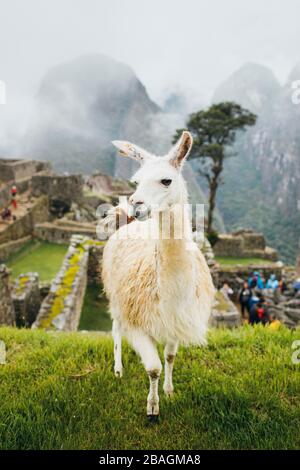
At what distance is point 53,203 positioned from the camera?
2786 cm

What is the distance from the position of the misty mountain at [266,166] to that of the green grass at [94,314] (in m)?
39.2

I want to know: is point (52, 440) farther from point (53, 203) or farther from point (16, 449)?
point (53, 203)

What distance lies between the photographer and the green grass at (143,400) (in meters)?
2.67

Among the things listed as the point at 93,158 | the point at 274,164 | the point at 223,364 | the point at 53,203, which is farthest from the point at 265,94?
the point at 223,364

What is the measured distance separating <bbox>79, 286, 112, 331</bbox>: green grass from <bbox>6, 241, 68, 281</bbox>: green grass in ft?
8.41

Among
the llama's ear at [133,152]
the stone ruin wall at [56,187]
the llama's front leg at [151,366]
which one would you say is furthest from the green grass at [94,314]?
the stone ruin wall at [56,187]

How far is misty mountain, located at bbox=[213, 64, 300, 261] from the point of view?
60.3m

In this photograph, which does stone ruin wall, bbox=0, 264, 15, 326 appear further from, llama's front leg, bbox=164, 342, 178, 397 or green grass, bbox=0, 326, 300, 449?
llama's front leg, bbox=164, 342, 178, 397

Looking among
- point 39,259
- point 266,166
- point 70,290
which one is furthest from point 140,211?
point 266,166

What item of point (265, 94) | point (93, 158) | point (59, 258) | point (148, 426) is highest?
point (265, 94)

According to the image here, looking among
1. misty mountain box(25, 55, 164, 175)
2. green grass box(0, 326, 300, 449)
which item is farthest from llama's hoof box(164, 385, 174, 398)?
misty mountain box(25, 55, 164, 175)

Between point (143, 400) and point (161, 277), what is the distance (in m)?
1.16

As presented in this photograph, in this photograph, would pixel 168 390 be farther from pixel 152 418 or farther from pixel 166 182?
pixel 166 182

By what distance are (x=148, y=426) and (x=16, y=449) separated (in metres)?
0.96
